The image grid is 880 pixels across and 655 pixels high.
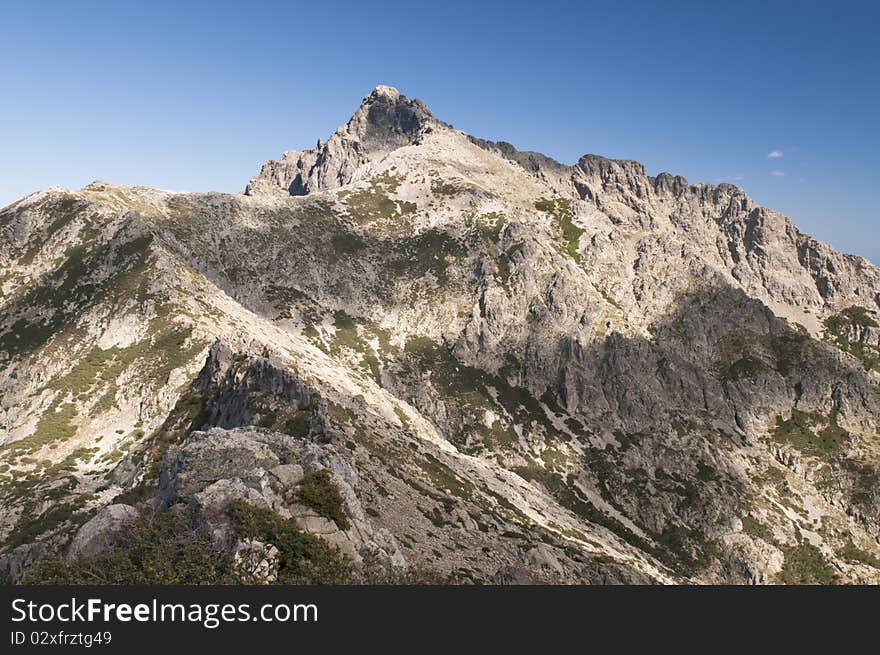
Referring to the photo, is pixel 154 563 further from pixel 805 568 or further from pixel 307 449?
pixel 805 568

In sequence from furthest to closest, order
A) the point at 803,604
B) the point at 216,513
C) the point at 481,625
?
the point at 216,513
the point at 803,604
the point at 481,625

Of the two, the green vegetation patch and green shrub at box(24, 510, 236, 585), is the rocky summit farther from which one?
the green vegetation patch

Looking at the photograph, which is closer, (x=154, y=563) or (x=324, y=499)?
(x=154, y=563)

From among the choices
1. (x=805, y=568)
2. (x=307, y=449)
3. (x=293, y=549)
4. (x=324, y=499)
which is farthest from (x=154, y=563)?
(x=805, y=568)

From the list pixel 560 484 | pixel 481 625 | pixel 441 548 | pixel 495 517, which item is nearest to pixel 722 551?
pixel 560 484

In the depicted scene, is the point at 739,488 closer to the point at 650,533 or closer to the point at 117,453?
the point at 650,533

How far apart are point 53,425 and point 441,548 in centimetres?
7498

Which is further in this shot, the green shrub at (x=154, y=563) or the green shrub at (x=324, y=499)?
the green shrub at (x=324, y=499)

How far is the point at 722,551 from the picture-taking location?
6240 inches

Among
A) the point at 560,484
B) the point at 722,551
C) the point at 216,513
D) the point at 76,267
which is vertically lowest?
the point at 722,551

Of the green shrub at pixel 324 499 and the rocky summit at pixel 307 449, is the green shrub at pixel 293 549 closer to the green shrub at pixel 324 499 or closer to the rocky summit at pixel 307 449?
the rocky summit at pixel 307 449

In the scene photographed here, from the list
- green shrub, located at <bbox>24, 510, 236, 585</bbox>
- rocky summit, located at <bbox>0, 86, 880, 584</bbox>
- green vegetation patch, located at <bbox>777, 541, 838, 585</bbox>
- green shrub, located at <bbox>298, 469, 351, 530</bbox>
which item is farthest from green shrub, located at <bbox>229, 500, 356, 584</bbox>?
green vegetation patch, located at <bbox>777, 541, 838, 585</bbox>

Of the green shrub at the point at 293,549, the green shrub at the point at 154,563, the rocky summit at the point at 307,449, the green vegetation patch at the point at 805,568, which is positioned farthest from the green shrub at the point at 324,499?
the green vegetation patch at the point at 805,568

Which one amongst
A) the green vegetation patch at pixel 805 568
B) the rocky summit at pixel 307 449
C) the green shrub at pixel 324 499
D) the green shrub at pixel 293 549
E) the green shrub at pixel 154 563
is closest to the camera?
the green shrub at pixel 154 563
